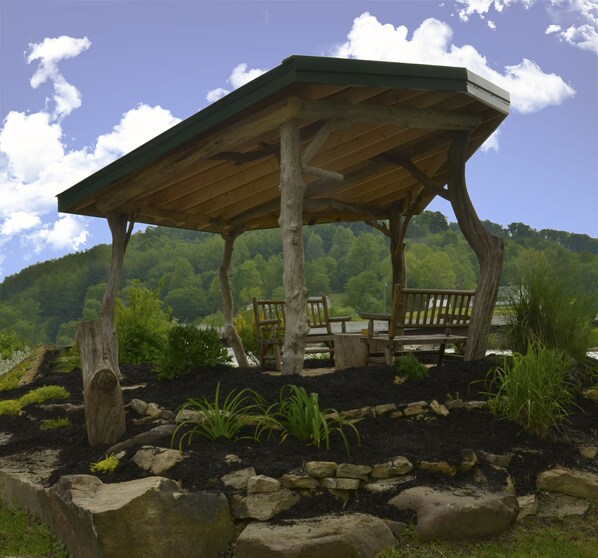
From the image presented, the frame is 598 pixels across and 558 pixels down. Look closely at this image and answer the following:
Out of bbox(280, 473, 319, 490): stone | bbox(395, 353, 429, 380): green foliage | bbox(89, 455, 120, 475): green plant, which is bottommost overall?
bbox(89, 455, 120, 475): green plant

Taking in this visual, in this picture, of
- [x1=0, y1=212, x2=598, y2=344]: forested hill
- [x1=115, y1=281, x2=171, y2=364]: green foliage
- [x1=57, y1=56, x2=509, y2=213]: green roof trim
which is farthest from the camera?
[x1=0, y1=212, x2=598, y2=344]: forested hill

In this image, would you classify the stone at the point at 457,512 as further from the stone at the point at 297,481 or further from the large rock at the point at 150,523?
the large rock at the point at 150,523

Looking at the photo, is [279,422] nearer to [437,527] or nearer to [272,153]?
[437,527]

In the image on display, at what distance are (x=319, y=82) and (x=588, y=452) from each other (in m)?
4.11

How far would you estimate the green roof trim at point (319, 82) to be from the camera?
6.33m

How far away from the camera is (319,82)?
6348mm

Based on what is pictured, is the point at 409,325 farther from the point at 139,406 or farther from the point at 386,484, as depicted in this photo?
the point at 386,484

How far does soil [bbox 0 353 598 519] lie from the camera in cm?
450

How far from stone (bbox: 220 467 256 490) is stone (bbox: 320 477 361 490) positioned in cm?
48

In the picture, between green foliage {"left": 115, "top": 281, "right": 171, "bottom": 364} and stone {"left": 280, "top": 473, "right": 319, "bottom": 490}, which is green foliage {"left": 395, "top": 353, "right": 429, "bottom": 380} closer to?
stone {"left": 280, "top": 473, "right": 319, "bottom": 490}

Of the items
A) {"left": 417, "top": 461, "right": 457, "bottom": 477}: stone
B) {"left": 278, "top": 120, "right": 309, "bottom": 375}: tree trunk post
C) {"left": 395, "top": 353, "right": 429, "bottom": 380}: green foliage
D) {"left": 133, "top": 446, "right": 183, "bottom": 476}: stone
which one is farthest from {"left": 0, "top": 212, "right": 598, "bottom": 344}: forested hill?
{"left": 133, "top": 446, "right": 183, "bottom": 476}: stone

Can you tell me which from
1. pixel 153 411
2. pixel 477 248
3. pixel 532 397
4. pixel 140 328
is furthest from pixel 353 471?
pixel 140 328

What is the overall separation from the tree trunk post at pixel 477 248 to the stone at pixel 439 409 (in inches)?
90.9

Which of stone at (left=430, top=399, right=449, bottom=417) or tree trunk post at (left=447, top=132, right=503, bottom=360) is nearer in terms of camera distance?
stone at (left=430, top=399, right=449, bottom=417)
